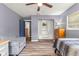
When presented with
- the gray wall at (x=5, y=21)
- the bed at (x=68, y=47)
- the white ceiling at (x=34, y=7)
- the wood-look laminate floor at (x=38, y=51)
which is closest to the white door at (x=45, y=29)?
the white ceiling at (x=34, y=7)

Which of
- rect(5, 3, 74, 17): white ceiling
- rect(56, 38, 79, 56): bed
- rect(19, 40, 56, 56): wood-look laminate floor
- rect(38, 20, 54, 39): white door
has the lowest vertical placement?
rect(19, 40, 56, 56): wood-look laminate floor

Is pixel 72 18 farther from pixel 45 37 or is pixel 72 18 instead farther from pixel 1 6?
pixel 45 37

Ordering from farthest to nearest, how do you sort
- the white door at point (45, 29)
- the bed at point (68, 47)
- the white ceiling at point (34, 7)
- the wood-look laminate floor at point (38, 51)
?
the white door at point (45, 29), the white ceiling at point (34, 7), the wood-look laminate floor at point (38, 51), the bed at point (68, 47)

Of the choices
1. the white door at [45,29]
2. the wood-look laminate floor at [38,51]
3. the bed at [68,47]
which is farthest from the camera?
the white door at [45,29]

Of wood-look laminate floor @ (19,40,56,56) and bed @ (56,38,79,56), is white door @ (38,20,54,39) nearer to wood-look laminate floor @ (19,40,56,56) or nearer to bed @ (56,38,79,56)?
wood-look laminate floor @ (19,40,56,56)

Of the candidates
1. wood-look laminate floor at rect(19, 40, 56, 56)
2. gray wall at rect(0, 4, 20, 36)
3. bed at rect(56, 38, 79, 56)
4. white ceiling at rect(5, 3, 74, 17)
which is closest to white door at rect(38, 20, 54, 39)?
white ceiling at rect(5, 3, 74, 17)

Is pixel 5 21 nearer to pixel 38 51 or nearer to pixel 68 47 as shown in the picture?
pixel 38 51

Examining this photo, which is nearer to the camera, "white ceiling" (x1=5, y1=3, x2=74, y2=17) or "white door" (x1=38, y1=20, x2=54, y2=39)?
"white ceiling" (x1=5, y1=3, x2=74, y2=17)

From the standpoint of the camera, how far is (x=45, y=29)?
1110 centimetres

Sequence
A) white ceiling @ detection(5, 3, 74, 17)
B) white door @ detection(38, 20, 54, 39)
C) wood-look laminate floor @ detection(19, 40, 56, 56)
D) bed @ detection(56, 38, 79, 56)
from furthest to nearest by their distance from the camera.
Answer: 1. white door @ detection(38, 20, 54, 39)
2. white ceiling @ detection(5, 3, 74, 17)
3. wood-look laminate floor @ detection(19, 40, 56, 56)
4. bed @ detection(56, 38, 79, 56)

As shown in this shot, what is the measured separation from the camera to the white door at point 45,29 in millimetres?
10930

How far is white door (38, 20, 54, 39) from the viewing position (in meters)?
10.9

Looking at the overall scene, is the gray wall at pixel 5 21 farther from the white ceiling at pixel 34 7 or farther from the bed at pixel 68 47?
the bed at pixel 68 47

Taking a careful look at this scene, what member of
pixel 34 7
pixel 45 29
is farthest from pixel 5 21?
pixel 45 29
